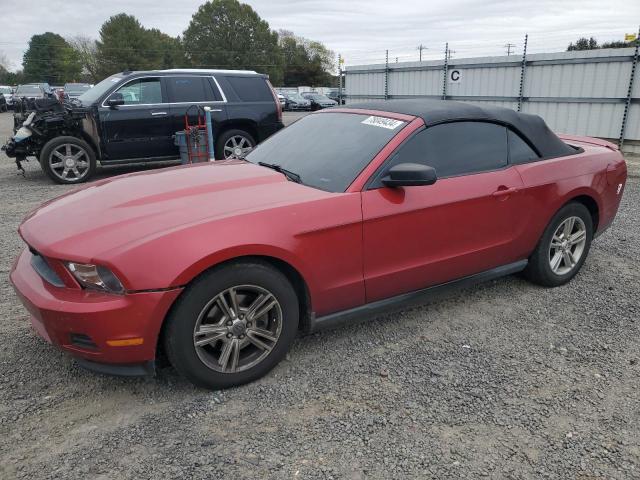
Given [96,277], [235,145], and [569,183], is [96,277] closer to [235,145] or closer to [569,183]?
[569,183]

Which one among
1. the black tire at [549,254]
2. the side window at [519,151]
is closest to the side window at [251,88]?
the side window at [519,151]

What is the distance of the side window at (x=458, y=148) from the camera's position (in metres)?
3.33

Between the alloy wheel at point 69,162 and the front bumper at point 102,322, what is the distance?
22.3 ft

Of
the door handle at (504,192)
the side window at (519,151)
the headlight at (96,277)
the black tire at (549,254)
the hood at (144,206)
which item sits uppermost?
the side window at (519,151)

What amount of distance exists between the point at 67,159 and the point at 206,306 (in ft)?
23.9

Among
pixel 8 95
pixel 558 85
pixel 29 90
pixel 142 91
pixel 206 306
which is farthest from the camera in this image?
pixel 8 95

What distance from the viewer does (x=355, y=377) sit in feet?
9.78

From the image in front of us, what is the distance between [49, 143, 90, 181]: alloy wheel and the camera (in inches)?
338

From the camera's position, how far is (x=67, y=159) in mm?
8625

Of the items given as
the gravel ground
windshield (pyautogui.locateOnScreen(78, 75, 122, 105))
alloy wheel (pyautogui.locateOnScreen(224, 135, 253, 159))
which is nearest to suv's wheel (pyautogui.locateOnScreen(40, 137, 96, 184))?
windshield (pyautogui.locateOnScreen(78, 75, 122, 105))

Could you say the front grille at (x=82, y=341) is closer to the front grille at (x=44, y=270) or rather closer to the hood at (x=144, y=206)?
the front grille at (x=44, y=270)

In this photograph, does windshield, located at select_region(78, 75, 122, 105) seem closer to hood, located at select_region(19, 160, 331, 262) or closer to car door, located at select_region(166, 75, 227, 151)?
car door, located at select_region(166, 75, 227, 151)

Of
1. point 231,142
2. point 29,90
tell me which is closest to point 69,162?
point 231,142

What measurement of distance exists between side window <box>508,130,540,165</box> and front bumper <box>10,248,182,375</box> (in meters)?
2.67
